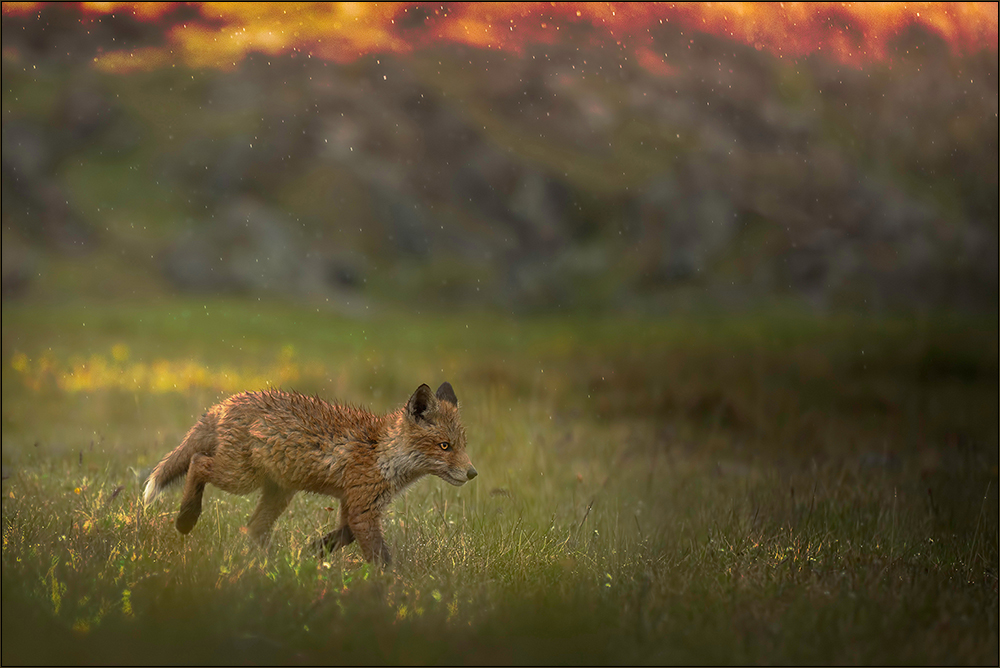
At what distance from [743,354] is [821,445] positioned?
3.95 m

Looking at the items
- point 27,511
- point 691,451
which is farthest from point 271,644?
point 691,451

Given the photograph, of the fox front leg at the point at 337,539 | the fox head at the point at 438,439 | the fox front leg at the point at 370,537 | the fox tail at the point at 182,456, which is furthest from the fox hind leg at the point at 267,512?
the fox head at the point at 438,439

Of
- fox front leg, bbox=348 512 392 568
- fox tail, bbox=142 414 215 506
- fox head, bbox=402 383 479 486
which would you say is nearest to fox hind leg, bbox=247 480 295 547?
fox tail, bbox=142 414 215 506

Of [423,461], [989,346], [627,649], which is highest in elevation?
[989,346]

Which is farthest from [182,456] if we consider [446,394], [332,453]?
[446,394]

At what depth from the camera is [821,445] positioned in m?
9.95

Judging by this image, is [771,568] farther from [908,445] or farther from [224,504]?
[908,445]

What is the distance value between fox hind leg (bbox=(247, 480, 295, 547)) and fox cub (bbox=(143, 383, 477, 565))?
196mm

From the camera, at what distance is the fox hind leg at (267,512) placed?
6.04 metres

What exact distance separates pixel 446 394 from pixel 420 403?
0.29 m

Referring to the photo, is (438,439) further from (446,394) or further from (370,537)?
(370,537)

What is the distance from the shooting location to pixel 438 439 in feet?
18.2

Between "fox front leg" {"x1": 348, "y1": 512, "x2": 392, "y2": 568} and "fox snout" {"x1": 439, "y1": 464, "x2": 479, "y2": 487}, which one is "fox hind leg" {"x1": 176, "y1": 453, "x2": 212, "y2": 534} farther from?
"fox snout" {"x1": 439, "y1": 464, "x2": 479, "y2": 487}

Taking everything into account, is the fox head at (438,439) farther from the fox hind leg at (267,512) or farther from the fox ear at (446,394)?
the fox hind leg at (267,512)
